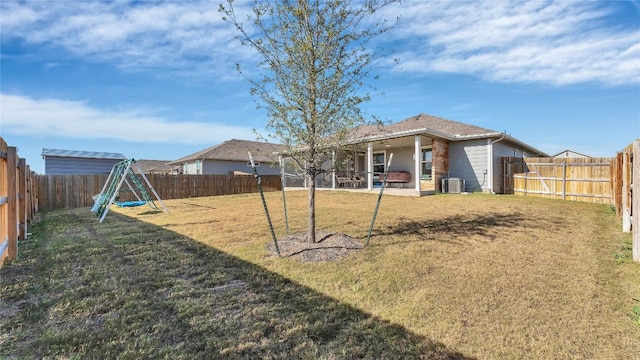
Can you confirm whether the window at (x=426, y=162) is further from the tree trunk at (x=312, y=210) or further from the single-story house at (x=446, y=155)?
the tree trunk at (x=312, y=210)

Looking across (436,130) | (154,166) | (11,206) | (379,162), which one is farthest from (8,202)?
(154,166)

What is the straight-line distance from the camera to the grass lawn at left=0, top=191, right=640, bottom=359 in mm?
2430

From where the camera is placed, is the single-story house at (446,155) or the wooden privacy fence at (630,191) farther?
the single-story house at (446,155)

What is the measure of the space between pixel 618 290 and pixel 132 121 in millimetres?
20547

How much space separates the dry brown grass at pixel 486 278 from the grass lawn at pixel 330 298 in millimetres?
19

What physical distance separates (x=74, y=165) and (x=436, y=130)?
69.8 feet

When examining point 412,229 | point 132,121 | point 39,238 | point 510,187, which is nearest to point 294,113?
point 412,229

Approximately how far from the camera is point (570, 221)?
7.67 meters

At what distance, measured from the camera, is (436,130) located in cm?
1363

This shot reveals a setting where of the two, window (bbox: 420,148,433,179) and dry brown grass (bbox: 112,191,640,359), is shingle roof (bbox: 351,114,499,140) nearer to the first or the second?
window (bbox: 420,148,433,179)

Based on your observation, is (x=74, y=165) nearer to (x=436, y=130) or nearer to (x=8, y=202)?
(x=8, y=202)

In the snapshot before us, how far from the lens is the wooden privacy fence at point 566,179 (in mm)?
11555

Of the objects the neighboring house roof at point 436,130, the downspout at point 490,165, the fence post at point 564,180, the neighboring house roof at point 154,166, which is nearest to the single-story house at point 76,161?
the neighboring house roof at point 436,130

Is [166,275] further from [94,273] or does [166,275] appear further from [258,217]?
[258,217]
